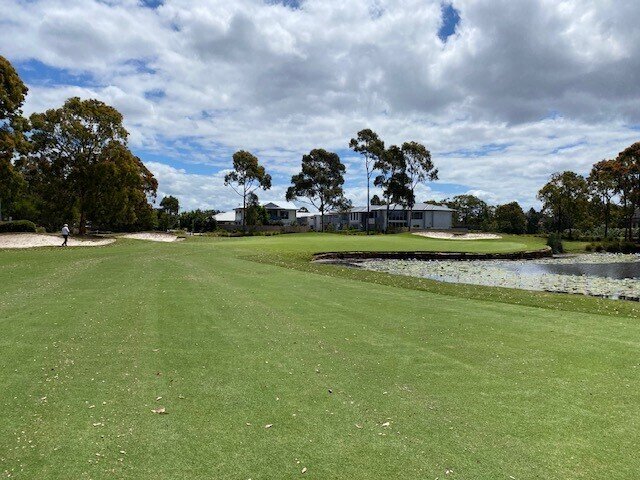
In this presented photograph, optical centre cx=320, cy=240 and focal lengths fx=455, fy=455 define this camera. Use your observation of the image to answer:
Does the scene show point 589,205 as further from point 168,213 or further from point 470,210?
point 168,213

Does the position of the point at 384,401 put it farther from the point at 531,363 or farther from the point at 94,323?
the point at 94,323

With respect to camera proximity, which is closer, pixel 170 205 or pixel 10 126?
pixel 10 126

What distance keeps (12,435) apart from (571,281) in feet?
83.3

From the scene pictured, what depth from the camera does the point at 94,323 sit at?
9.62m

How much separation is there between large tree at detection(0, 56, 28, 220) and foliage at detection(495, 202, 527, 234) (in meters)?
91.2

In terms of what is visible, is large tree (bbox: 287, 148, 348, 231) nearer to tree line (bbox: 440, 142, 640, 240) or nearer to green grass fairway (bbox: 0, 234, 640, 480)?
tree line (bbox: 440, 142, 640, 240)

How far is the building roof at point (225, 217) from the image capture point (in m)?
128

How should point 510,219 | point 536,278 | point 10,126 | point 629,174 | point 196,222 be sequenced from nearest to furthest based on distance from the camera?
point 536,278 → point 10,126 → point 629,174 → point 196,222 → point 510,219

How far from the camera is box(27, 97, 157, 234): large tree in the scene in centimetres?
4666

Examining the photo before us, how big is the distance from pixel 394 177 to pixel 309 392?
8435 cm

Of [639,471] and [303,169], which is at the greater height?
[303,169]

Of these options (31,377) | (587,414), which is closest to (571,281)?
(587,414)

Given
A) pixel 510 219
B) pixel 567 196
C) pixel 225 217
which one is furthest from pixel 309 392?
pixel 225 217

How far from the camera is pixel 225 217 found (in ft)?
432
